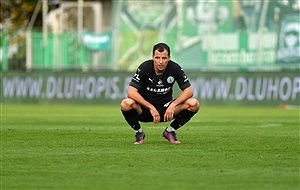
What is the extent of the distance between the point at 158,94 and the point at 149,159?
241cm

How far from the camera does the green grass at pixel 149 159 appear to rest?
32.6 feet

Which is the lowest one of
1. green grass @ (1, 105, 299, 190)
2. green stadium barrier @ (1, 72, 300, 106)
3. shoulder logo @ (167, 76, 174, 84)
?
green stadium barrier @ (1, 72, 300, 106)

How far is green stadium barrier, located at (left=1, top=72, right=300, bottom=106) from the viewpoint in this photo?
32.0 m

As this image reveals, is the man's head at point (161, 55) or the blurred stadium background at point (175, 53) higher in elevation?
the man's head at point (161, 55)

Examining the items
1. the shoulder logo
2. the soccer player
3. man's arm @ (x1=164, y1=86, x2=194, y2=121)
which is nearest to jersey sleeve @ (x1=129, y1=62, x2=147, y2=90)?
the soccer player

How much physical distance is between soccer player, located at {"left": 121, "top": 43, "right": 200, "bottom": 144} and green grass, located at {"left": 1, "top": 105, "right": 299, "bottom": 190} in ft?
1.50

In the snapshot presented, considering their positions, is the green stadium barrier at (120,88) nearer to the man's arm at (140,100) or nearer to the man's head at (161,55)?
the man's arm at (140,100)

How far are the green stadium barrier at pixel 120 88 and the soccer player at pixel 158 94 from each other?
17.8 metres

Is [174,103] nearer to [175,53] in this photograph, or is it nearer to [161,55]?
[161,55]

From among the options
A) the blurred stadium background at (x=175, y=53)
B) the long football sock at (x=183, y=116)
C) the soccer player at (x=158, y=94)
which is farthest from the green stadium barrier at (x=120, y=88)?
the soccer player at (x=158, y=94)

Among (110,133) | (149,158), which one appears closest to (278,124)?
(110,133)

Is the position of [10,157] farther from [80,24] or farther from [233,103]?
[80,24]

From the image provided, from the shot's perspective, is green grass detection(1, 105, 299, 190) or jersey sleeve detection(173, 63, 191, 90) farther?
jersey sleeve detection(173, 63, 191, 90)

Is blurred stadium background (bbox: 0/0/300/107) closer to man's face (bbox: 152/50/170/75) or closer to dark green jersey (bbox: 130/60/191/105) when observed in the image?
dark green jersey (bbox: 130/60/191/105)
